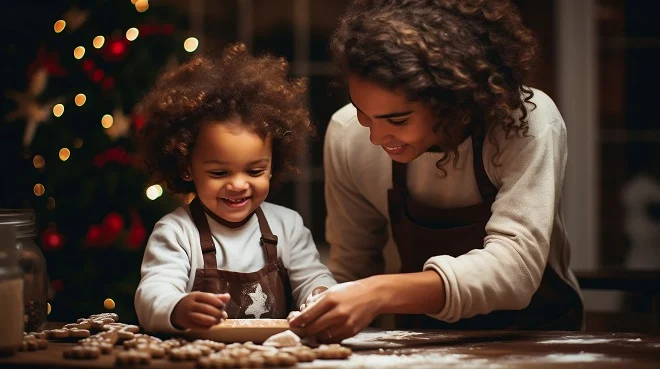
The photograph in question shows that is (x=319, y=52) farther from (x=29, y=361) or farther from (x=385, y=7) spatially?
(x=29, y=361)

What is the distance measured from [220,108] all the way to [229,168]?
117 millimetres

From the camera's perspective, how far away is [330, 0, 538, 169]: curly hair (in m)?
1.70

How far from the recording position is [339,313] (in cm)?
151

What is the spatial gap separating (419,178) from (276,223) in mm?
322

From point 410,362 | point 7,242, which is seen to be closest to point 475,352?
point 410,362

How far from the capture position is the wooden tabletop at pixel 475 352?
55.7 inches

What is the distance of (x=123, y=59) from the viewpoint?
273cm

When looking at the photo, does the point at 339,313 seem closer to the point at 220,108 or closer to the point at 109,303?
the point at 220,108

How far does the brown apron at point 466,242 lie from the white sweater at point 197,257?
231mm

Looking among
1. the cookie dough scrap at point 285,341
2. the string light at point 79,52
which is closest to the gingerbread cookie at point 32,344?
the cookie dough scrap at point 285,341

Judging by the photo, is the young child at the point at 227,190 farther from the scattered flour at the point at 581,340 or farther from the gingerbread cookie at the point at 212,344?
the scattered flour at the point at 581,340

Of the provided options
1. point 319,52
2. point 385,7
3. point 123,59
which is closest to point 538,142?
point 385,7

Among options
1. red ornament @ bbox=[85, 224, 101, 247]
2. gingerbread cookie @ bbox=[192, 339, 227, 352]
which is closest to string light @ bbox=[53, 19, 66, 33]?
red ornament @ bbox=[85, 224, 101, 247]

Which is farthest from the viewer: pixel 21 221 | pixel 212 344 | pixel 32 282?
pixel 32 282
